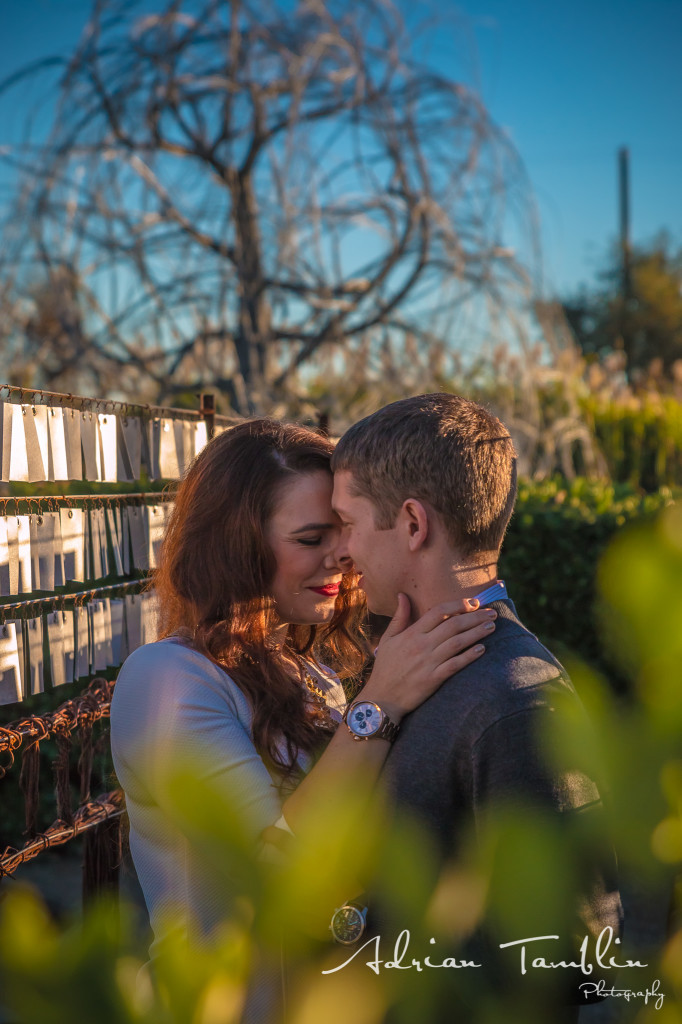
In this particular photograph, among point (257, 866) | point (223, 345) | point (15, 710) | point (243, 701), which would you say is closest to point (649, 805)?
point (257, 866)

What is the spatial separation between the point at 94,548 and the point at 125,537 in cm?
21

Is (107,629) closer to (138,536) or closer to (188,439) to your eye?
(138,536)

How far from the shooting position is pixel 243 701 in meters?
1.83

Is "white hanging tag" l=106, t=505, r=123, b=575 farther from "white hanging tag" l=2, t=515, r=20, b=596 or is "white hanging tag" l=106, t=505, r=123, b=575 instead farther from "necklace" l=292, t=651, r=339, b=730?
"necklace" l=292, t=651, r=339, b=730

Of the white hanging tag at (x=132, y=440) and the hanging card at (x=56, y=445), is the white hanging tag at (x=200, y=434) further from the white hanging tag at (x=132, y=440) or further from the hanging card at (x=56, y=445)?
the hanging card at (x=56, y=445)

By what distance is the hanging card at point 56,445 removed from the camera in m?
2.42

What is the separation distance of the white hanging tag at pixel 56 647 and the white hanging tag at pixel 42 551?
3.7 inches

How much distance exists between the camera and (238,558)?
6.70 ft

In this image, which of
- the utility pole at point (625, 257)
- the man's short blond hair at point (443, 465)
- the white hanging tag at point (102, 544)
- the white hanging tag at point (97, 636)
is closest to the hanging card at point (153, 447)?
the white hanging tag at point (102, 544)

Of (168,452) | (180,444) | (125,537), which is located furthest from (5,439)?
(180,444)

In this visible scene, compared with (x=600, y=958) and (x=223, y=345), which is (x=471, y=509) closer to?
(x=600, y=958)

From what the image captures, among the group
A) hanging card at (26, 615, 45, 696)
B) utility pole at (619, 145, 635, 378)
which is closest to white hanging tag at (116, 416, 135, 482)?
hanging card at (26, 615, 45, 696)

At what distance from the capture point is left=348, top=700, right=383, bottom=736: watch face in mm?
1587

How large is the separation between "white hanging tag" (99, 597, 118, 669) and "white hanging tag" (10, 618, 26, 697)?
1.38 ft
